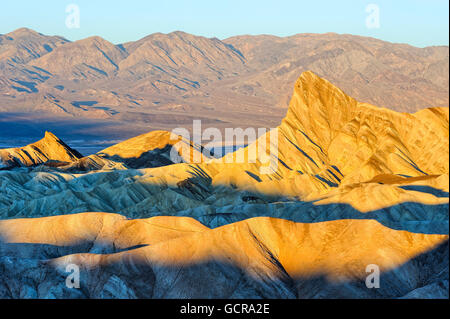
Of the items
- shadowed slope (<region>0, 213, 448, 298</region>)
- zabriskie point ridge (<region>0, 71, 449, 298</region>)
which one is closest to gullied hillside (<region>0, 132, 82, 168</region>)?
zabriskie point ridge (<region>0, 71, 449, 298</region>)

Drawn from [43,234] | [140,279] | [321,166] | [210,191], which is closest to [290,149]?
[321,166]

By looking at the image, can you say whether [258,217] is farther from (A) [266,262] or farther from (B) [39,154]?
(B) [39,154]

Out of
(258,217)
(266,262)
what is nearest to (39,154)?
(258,217)

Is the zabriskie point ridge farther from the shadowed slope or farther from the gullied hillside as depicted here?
the gullied hillside

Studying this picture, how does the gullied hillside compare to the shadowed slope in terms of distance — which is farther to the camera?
the gullied hillside

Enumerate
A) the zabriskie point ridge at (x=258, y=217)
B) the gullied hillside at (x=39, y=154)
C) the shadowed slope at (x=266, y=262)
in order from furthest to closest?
the gullied hillside at (x=39, y=154)
the zabriskie point ridge at (x=258, y=217)
the shadowed slope at (x=266, y=262)

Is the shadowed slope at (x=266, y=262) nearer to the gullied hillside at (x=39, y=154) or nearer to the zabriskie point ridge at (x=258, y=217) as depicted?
the zabriskie point ridge at (x=258, y=217)

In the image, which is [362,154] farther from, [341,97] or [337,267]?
[337,267]

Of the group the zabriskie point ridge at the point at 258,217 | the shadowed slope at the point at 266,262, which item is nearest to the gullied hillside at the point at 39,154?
the zabriskie point ridge at the point at 258,217
